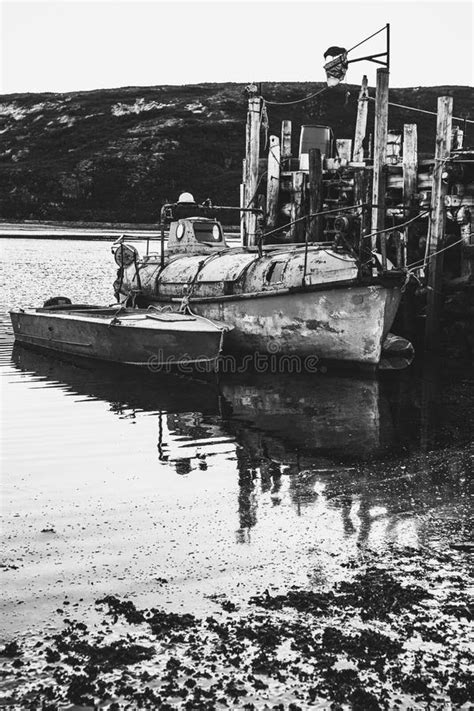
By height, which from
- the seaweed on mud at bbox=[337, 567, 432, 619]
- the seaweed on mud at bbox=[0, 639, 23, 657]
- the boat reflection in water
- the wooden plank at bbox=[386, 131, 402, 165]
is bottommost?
the boat reflection in water

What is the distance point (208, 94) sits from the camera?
4385 inches

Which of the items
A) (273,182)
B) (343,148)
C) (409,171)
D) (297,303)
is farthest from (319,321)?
(343,148)

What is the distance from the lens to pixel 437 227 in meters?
17.5

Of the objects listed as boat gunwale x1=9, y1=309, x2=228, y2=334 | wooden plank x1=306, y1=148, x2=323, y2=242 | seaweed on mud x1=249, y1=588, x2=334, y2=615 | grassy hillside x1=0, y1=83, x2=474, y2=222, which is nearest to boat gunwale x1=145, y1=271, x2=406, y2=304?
boat gunwale x1=9, y1=309, x2=228, y2=334

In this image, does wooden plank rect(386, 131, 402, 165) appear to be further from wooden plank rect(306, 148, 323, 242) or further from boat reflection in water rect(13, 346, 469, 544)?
boat reflection in water rect(13, 346, 469, 544)

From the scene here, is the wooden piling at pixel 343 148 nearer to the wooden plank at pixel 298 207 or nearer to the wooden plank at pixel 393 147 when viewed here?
the wooden plank at pixel 393 147

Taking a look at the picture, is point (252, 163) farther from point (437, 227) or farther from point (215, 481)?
point (215, 481)

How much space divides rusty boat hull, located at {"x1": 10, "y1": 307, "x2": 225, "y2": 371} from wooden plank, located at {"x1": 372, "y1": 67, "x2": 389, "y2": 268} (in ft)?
13.5

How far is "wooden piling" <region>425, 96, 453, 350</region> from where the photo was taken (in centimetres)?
1739

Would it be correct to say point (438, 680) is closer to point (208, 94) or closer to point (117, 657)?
point (117, 657)

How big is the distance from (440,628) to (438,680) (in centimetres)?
64

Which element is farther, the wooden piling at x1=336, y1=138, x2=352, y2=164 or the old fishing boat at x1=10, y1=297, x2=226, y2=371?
the wooden piling at x1=336, y1=138, x2=352, y2=164

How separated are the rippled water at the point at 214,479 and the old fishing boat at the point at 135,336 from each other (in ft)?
1.66

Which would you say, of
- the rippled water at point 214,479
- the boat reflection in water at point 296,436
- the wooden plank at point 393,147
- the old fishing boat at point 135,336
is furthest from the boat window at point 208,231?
the rippled water at point 214,479
